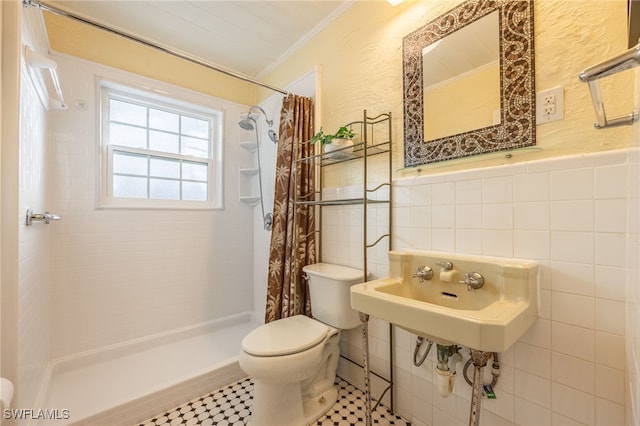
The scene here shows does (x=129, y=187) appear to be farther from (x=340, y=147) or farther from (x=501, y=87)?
(x=501, y=87)

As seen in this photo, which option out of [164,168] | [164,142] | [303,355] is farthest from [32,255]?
[303,355]

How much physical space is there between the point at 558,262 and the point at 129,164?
2680 mm

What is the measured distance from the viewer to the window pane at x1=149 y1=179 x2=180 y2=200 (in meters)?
2.23

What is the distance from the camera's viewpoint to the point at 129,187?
2127 mm

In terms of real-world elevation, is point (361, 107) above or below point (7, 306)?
above

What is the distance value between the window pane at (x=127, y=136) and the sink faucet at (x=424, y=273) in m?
2.26

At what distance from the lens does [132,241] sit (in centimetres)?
206

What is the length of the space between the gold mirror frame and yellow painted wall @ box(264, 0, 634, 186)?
0.03m

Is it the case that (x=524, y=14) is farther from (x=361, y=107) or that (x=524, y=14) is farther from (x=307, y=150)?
(x=307, y=150)

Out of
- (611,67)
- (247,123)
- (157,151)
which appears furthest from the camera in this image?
(247,123)

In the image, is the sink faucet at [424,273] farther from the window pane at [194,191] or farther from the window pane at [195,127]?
the window pane at [195,127]

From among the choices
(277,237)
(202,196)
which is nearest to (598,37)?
(277,237)

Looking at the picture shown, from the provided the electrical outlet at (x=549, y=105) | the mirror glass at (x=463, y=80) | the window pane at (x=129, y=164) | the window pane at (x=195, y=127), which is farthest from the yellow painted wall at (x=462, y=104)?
the window pane at (x=129, y=164)

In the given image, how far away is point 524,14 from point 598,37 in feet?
0.88
